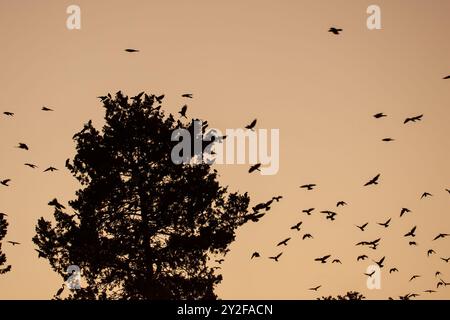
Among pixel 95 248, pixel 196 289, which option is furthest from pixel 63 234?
pixel 196 289

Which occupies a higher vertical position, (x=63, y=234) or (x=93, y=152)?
(x=93, y=152)

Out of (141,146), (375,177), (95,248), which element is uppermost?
(141,146)

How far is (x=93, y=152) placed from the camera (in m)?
28.1
